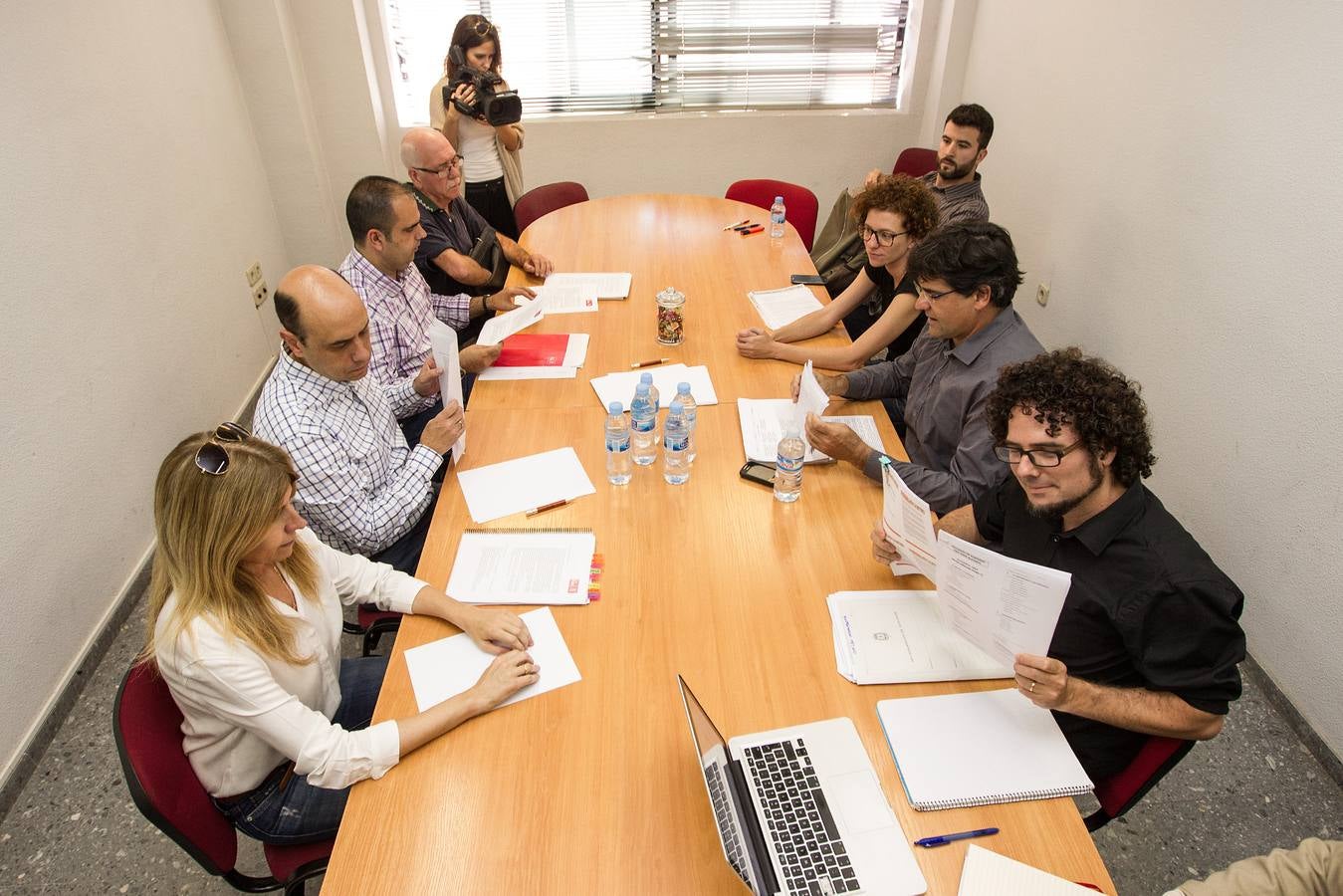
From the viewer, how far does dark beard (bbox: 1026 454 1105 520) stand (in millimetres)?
1536

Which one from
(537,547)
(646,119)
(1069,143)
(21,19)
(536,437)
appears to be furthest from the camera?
(646,119)

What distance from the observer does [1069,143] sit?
382 centimetres

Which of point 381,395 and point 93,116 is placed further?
point 93,116

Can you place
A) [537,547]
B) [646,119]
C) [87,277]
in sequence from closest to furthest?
1. [537,547]
2. [87,277]
3. [646,119]

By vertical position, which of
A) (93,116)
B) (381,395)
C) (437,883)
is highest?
(93,116)

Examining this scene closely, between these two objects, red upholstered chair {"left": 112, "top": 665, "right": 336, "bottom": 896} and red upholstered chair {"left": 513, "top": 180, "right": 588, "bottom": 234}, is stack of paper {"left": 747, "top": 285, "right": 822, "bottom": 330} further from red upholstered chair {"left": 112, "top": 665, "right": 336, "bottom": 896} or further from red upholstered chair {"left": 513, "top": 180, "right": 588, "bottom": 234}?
red upholstered chair {"left": 112, "top": 665, "right": 336, "bottom": 896}

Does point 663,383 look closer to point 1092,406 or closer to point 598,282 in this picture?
point 598,282

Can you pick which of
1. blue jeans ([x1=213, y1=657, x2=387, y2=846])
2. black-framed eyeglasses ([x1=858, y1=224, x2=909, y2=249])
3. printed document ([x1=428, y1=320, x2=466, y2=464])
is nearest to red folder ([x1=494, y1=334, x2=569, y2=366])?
printed document ([x1=428, y1=320, x2=466, y2=464])

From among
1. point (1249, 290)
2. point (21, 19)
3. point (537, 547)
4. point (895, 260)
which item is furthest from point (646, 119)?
point (537, 547)

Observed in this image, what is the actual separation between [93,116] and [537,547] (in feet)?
8.49

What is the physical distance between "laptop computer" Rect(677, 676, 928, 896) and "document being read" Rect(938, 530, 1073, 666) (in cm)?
32

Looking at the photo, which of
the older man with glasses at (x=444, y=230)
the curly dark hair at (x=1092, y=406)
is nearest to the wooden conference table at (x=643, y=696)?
the curly dark hair at (x=1092, y=406)

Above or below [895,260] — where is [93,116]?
above

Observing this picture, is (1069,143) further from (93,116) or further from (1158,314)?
(93,116)
